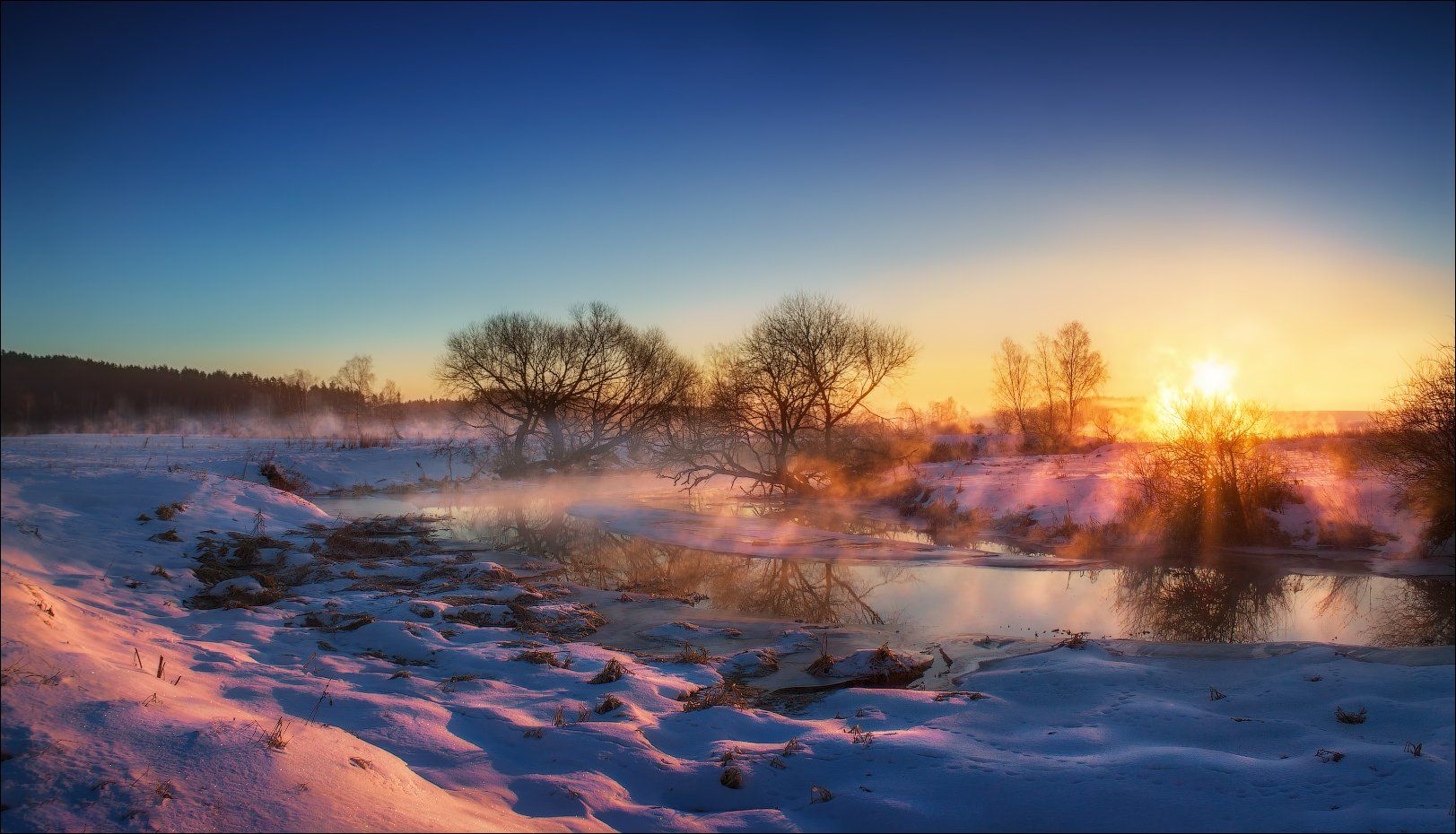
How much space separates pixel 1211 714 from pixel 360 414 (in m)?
74.0

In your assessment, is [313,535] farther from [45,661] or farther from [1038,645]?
[1038,645]

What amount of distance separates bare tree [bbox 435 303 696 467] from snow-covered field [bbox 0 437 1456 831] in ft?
89.8

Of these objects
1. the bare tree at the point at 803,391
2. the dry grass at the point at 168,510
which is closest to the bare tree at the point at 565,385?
the bare tree at the point at 803,391

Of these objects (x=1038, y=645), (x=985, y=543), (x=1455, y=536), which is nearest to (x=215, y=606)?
(x=1038, y=645)

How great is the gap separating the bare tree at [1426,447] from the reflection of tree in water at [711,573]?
31.9 feet

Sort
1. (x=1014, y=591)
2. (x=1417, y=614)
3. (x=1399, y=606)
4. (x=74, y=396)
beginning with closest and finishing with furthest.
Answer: (x=74, y=396)
(x=1417, y=614)
(x=1399, y=606)
(x=1014, y=591)

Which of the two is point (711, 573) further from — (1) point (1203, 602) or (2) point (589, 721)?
(2) point (589, 721)

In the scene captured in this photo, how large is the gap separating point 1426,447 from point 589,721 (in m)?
16.0

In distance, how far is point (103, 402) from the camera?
287 inches

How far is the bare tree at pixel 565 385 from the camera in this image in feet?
120

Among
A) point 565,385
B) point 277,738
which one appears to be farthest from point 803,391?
point 277,738

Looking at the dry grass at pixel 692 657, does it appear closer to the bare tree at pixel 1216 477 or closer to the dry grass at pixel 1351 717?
the dry grass at pixel 1351 717

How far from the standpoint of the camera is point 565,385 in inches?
1459

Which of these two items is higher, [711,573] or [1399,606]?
[1399,606]
